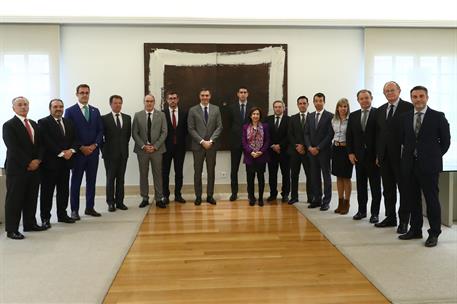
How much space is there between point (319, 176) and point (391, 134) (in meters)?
1.57

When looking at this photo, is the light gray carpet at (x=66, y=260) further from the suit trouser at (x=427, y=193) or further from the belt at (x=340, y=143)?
the suit trouser at (x=427, y=193)

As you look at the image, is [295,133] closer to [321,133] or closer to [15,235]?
[321,133]

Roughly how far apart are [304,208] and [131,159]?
285 cm

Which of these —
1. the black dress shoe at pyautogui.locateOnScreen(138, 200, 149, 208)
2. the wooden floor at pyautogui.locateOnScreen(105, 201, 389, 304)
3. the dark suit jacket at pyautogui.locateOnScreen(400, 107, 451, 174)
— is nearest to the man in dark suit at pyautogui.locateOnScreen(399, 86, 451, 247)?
the dark suit jacket at pyautogui.locateOnScreen(400, 107, 451, 174)

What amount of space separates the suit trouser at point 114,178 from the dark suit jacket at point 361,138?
2894 mm

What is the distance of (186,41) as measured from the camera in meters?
6.91

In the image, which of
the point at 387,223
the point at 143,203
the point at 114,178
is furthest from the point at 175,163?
the point at 387,223

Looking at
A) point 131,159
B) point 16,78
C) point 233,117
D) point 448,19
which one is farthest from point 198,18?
point 448,19

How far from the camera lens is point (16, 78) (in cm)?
664

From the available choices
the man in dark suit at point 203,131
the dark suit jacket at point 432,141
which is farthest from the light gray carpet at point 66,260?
the dark suit jacket at point 432,141

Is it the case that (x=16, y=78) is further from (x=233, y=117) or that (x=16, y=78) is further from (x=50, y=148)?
(x=233, y=117)

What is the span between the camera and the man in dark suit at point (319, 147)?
5.76 meters

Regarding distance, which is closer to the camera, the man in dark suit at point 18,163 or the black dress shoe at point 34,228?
the man in dark suit at point 18,163

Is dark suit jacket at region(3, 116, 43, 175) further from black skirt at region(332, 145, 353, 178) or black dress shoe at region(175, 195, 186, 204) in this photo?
black skirt at region(332, 145, 353, 178)
